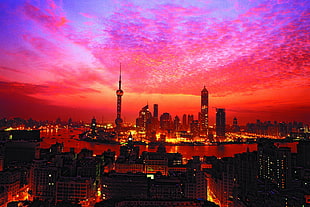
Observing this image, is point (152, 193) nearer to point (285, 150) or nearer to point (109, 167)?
point (109, 167)

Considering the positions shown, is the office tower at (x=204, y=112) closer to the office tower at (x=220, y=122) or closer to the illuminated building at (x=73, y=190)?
the office tower at (x=220, y=122)

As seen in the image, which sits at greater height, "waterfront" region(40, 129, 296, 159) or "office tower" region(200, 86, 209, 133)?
"office tower" region(200, 86, 209, 133)

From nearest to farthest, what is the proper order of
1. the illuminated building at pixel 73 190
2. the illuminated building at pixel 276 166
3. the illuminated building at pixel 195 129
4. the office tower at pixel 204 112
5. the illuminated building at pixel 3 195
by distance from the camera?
1. the illuminated building at pixel 3 195
2. the illuminated building at pixel 73 190
3. the illuminated building at pixel 276 166
4. the illuminated building at pixel 195 129
5. the office tower at pixel 204 112

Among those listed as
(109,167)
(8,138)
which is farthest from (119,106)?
(109,167)

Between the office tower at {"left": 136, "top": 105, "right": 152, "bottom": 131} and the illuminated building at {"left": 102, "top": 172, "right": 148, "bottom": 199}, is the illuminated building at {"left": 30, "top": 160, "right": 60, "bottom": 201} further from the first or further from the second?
the office tower at {"left": 136, "top": 105, "right": 152, "bottom": 131}

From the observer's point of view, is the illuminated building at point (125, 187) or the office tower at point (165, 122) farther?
the office tower at point (165, 122)

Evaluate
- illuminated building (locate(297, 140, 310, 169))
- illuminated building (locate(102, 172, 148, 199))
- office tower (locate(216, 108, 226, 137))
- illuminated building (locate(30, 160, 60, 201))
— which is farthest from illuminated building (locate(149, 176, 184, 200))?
office tower (locate(216, 108, 226, 137))

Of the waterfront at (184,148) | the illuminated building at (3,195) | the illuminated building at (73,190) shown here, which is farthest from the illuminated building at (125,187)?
the waterfront at (184,148)

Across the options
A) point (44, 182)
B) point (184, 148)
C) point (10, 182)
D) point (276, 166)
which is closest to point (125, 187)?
point (44, 182)
